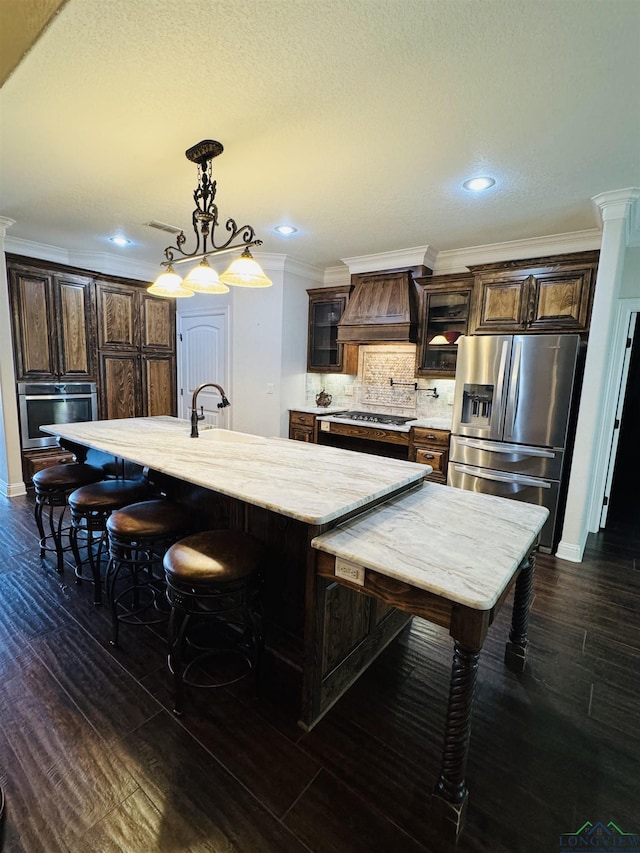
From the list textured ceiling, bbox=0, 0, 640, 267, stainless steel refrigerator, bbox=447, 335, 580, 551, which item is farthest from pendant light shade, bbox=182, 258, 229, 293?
stainless steel refrigerator, bbox=447, 335, 580, 551

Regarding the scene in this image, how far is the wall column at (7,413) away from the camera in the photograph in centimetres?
383

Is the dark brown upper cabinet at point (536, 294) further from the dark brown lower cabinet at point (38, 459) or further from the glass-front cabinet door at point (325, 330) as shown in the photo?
the dark brown lower cabinet at point (38, 459)

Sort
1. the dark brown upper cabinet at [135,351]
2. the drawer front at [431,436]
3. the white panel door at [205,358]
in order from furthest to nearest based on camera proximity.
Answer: the white panel door at [205,358], the dark brown upper cabinet at [135,351], the drawer front at [431,436]

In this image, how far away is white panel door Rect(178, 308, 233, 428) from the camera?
16.6 feet

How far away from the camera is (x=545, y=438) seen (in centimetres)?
320

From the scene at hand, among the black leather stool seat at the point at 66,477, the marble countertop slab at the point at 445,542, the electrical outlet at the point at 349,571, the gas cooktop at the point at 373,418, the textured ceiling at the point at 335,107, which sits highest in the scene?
the textured ceiling at the point at 335,107

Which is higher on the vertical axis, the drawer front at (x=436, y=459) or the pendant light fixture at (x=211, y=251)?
the pendant light fixture at (x=211, y=251)

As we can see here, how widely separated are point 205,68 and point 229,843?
111 inches

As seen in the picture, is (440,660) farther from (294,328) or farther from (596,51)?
(294,328)

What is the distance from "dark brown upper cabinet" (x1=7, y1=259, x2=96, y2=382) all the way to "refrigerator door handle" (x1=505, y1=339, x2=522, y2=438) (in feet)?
14.9

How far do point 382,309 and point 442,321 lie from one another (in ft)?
2.13

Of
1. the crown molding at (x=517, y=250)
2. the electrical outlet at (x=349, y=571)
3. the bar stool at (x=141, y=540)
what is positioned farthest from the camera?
the crown molding at (x=517, y=250)

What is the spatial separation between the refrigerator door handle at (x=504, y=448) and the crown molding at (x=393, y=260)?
1.90 m

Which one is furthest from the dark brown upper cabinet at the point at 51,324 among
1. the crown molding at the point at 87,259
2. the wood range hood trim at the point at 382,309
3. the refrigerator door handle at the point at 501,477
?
the refrigerator door handle at the point at 501,477
